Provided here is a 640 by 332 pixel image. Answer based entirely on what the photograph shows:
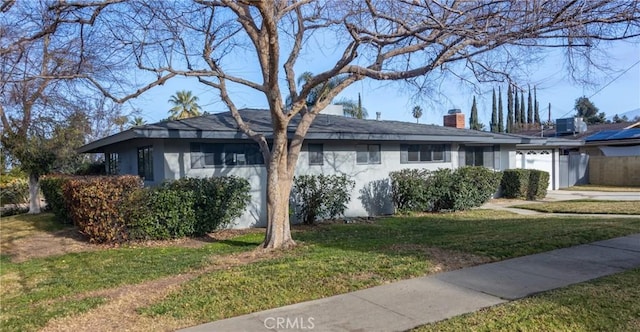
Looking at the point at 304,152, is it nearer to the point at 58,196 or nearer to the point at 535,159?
the point at 58,196

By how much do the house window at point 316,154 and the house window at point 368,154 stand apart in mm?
1341

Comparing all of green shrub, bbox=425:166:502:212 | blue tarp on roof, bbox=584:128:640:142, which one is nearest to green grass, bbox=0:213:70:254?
green shrub, bbox=425:166:502:212

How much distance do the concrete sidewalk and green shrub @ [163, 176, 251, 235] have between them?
20.9 feet

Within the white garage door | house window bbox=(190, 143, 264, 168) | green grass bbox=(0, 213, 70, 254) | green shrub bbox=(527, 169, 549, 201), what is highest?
house window bbox=(190, 143, 264, 168)

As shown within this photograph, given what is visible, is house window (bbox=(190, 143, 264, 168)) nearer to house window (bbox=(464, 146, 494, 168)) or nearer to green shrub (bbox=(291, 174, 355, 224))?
green shrub (bbox=(291, 174, 355, 224))

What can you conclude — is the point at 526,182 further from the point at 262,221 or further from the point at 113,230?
the point at 113,230

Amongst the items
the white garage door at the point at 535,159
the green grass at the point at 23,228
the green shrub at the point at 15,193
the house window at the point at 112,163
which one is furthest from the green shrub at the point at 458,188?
the green shrub at the point at 15,193

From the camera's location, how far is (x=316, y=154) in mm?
14062

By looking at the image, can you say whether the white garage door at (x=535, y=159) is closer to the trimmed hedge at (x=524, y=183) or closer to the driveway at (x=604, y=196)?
the driveway at (x=604, y=196)

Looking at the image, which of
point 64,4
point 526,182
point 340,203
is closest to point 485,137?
point 526,182

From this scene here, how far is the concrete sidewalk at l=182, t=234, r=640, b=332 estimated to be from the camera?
15.2 feet

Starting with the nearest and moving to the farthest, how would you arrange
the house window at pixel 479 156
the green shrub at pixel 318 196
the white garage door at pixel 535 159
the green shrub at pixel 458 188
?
the green shrub at pixel 318 196 → the green shrub at pixel 458 188 → the house window at pixel 479 156 → the white garage door at pixel 535 159

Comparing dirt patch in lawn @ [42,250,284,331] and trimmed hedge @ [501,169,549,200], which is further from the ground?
trimmed hedge @ [501,169,549,200]

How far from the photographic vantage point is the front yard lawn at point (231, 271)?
17.1ft
